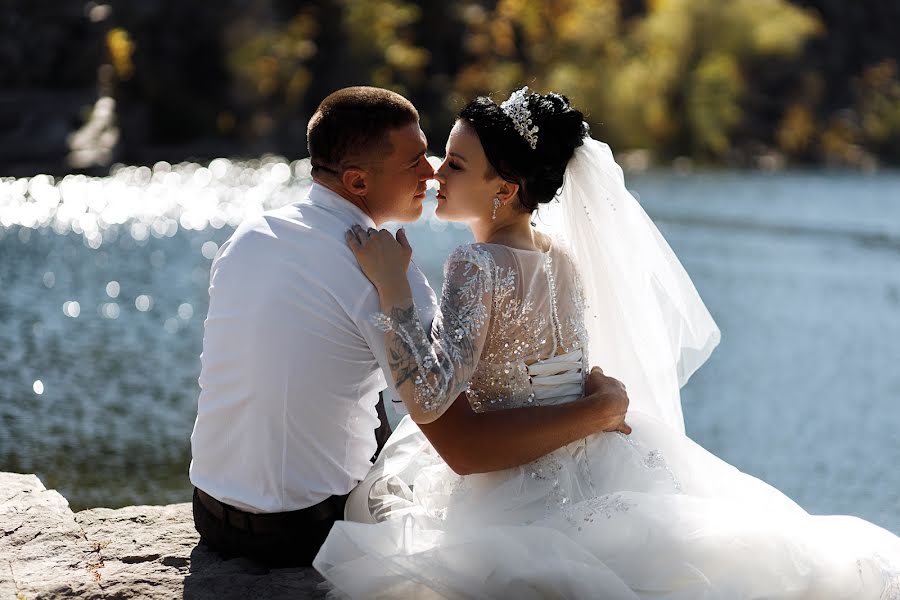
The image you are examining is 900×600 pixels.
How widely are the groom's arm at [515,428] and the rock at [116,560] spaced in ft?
1.48

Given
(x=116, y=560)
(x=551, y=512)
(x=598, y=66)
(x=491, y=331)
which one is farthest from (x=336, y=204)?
(x=598, y=66)

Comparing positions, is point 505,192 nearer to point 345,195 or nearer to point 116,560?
point 345,195

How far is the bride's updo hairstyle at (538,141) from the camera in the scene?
2.63 meters

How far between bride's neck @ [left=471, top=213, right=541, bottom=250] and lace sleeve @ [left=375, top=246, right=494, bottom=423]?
0.52ft

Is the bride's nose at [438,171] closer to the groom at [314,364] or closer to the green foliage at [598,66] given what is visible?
the groom at [314,364]

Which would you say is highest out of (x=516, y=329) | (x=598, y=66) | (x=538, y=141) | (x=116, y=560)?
(x=598, y=66)

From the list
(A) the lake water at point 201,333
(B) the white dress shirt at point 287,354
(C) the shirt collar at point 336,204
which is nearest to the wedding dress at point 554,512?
(B) the white dress shirt at point 287,354

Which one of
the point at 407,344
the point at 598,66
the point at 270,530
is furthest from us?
the point at 598,66

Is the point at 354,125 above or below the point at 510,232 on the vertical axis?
above

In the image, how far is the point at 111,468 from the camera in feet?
18.1

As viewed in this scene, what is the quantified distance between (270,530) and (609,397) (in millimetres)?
878

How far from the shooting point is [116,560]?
263 centimetres

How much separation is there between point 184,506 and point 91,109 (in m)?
19.7

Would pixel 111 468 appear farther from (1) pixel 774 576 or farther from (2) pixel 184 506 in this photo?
(1) pixel 774 576
